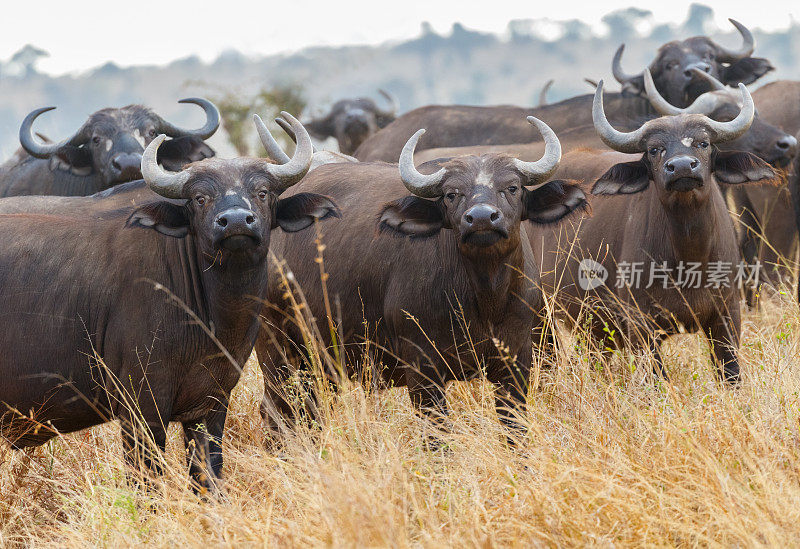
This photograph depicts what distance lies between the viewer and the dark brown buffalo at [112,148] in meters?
7.44

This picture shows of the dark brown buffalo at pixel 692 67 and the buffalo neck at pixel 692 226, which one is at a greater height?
the dark brown buffalo at pixel 692 67

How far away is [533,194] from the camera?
204 inches

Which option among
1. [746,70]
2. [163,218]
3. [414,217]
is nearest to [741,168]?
[414,217]

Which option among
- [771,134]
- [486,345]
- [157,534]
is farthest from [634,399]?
[771,134]

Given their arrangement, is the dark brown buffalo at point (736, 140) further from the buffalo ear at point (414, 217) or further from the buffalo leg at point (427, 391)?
the buffalo leg at point (427, 391)

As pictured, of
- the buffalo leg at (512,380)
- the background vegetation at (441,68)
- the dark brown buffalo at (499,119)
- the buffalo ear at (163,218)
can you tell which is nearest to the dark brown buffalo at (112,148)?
the dark brown buffalo at (499,119)

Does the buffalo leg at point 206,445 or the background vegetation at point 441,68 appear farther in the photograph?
the background vegetation at point 441,68

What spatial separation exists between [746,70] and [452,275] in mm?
6289

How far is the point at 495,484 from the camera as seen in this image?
4.05 metres

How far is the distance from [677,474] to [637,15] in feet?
374

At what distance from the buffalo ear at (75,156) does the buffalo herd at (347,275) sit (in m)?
1.86

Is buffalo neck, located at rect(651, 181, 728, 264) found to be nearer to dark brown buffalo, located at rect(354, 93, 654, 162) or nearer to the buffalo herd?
the buffalo herd

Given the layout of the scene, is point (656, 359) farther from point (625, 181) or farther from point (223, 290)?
point (223, 290)

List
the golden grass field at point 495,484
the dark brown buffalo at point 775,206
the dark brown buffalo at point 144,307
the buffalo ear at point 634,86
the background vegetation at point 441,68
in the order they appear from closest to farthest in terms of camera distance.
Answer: the golden grass field at point 495,484 < the dark brown buffalo at point 144,307 < the dark brown buffalo at point 775,206 < the buffalo ear at point 634,86 < the background vegetation at point 441,68
